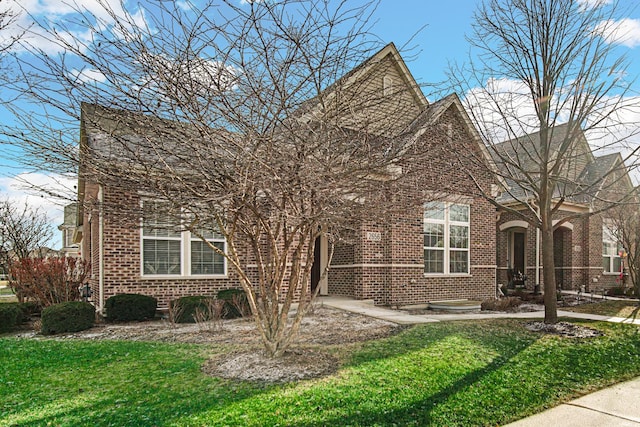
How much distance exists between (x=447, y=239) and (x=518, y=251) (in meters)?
9.10

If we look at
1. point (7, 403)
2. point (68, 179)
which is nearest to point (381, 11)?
point (68, 179)

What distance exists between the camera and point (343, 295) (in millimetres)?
13938

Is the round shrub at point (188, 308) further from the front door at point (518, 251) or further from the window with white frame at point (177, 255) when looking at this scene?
the front door at point (518, 251)

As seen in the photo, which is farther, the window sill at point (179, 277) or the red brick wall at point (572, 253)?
the red brick wall at point (572, 253)

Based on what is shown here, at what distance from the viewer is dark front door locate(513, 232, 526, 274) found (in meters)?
21.4

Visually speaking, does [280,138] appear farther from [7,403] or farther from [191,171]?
[7,403]

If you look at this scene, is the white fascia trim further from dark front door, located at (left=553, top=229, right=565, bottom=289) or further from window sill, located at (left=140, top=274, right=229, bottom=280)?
window sill, located at (left=140, top=274, right=229, bottom=280)

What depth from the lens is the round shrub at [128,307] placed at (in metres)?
10.1

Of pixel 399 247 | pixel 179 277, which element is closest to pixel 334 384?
pixel 179 277

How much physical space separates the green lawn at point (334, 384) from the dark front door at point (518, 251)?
13802 mm

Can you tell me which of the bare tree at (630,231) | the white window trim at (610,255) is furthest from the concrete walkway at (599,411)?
the white window trim at (610,255)

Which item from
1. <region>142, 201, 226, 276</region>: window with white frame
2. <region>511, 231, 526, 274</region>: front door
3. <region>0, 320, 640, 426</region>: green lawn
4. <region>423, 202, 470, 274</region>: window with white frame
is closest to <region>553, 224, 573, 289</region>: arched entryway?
<region>511, 231, 526, 274</region>: front door

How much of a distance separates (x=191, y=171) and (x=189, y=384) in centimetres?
260

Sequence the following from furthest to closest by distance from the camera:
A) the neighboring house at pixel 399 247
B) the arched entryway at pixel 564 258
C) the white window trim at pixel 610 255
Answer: the white window trim at pixel 610 255 < the arched entryway at pixel 564 258 < the neighboring house at pixel 399 247
